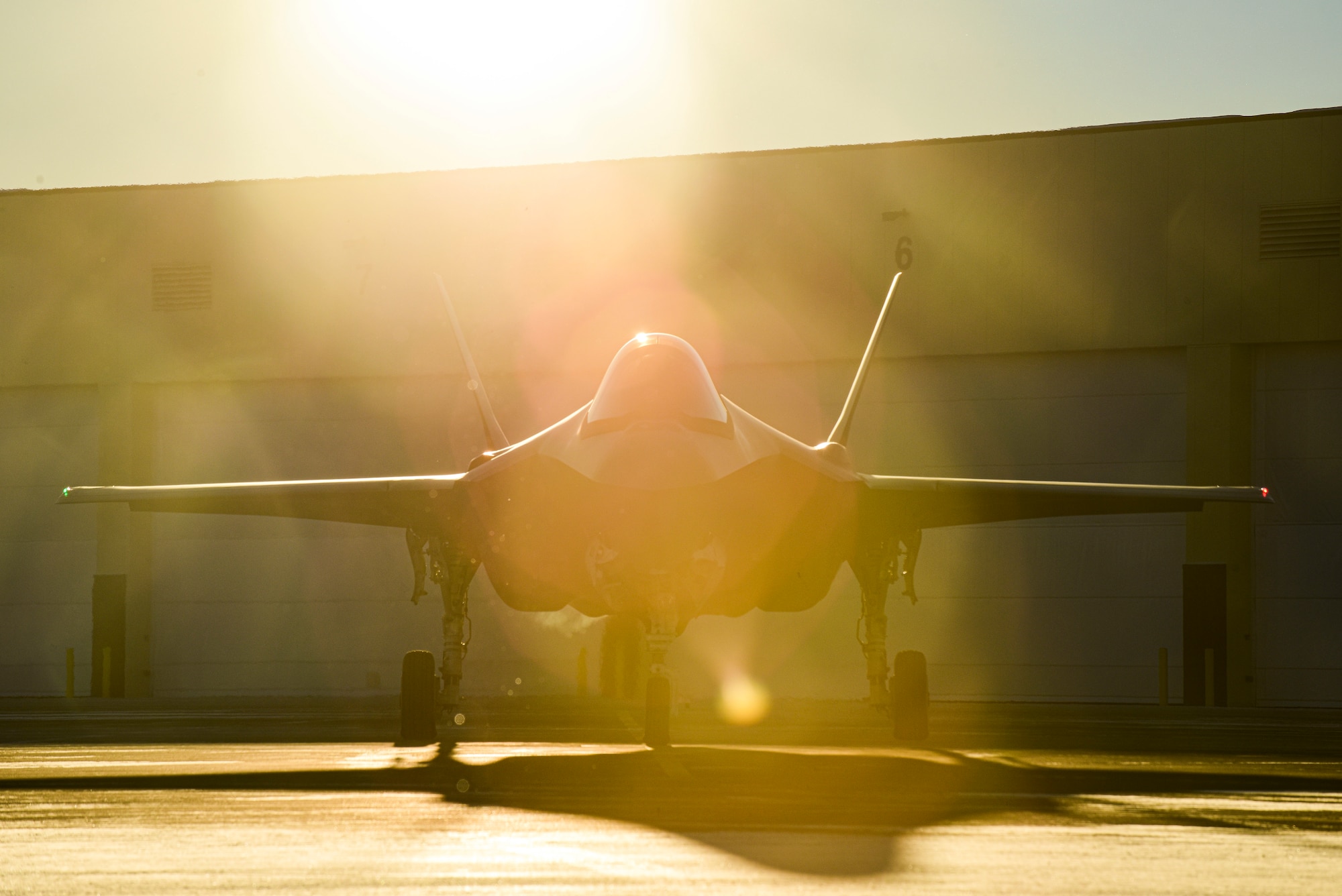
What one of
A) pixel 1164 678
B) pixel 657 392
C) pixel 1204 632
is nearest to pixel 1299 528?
pixel 1204 632

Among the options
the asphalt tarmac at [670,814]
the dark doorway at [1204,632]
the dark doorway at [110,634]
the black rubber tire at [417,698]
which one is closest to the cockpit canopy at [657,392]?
the asphalt tarmac at [670,814]

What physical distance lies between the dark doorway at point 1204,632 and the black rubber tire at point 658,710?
44.2ft

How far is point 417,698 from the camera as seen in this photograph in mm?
11750

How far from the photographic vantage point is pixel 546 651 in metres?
22.4

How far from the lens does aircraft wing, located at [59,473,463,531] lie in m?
12.4

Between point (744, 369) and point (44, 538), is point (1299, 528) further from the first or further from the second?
point (44, 538)

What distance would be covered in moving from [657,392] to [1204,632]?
13.8 metres

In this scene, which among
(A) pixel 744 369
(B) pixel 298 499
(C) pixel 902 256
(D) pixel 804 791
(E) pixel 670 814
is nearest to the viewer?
(E) pixel 670 814

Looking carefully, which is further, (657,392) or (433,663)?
(433,663)

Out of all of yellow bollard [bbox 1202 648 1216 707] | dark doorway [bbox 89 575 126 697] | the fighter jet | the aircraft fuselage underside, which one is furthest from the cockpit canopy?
dark doorway [bbox 89 575 126 697]

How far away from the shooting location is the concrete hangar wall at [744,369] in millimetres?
20562

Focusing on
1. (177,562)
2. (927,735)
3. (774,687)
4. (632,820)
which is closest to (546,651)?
(774,687)

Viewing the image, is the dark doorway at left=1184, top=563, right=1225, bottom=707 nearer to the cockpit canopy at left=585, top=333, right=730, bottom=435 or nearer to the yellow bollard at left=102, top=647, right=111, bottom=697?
the cockpit canopy at left=585, top=333, right=730, bottom=435

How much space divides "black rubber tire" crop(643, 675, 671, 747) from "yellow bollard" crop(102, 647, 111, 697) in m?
16.9
